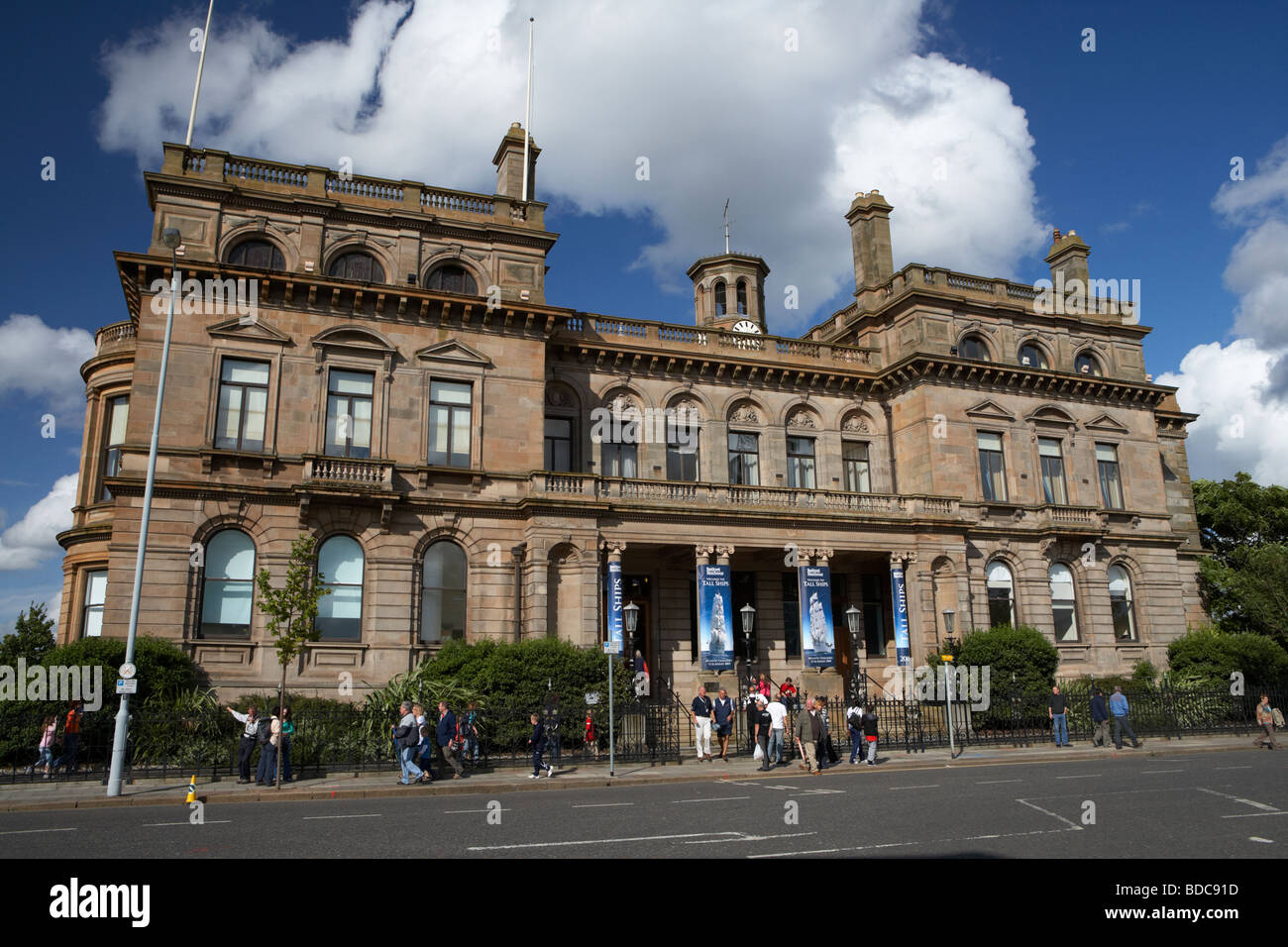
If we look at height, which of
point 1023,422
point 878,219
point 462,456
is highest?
point 878,219

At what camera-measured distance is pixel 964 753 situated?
24859mm

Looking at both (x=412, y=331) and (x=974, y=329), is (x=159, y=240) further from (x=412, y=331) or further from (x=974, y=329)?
(x=974, y=329)

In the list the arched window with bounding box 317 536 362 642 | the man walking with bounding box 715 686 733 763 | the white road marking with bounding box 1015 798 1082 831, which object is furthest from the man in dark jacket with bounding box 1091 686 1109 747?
the arched window with bounding box 317 536 362 642

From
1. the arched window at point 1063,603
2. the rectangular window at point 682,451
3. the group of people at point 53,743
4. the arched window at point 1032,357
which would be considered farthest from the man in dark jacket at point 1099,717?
the group of people at point 53,743

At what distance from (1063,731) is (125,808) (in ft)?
83.5

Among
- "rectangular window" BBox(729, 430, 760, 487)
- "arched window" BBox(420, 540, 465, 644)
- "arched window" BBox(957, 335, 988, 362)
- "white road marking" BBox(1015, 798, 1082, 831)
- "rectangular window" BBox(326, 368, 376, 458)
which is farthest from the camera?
"arched window" BBox(957, 335, 988, 362)

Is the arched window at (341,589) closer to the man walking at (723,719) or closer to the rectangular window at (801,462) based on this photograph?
the man walking at (723,719)

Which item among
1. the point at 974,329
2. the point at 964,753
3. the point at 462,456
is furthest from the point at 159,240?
the point at 974,329

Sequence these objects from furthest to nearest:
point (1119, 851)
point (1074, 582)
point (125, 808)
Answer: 1. point (1074, 582)
2. point (125, 808)
3. point (1119, 851)

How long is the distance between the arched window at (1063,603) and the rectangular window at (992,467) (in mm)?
3978

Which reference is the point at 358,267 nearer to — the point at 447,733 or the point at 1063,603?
the point at 447,733

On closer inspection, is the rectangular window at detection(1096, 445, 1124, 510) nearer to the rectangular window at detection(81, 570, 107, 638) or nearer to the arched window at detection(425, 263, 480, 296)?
the arched window at detection(425, 263, 480, 296)

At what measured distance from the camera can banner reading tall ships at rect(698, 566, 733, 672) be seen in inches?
1135

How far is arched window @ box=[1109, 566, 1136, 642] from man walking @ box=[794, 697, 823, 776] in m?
22.1
